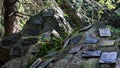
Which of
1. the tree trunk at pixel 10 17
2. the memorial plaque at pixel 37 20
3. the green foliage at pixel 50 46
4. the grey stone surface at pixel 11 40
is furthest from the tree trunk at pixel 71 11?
the green foliage at pixel 50 46

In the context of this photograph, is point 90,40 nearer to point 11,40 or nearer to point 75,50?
point 75,50

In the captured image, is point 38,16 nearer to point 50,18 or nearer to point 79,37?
point 50,18

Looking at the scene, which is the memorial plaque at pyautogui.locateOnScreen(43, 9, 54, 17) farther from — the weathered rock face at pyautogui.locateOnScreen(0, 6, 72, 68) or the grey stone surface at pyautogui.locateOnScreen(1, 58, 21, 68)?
the grey stone surface at pyautogui.locateOnScreen(1, 58, 21, 68)

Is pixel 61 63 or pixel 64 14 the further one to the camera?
pixel 64 14

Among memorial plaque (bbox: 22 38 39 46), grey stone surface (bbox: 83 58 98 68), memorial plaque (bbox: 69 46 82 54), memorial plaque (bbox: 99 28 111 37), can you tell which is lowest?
memorial plaque (bbox: 22 38 39 46)

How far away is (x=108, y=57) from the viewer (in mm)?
3639

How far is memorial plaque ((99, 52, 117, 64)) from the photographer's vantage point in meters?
3.56

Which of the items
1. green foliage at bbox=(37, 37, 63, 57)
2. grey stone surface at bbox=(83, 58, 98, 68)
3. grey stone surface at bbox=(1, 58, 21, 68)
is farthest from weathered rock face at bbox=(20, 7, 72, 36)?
grey stone surface at bbox=(83, 58, 98, 68)

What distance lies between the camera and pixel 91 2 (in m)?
7.96

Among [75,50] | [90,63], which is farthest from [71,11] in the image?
[90,63]

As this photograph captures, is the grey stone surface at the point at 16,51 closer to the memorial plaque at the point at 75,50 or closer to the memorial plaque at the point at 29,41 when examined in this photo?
the memorial plaque at the point at 29,41

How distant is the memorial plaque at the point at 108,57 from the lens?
11.7 feet

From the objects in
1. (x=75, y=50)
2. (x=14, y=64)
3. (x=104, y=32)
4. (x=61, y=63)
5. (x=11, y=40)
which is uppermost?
Answer: (x=104, y=32)

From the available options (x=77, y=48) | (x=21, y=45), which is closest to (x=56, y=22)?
(x=21, y=45)
